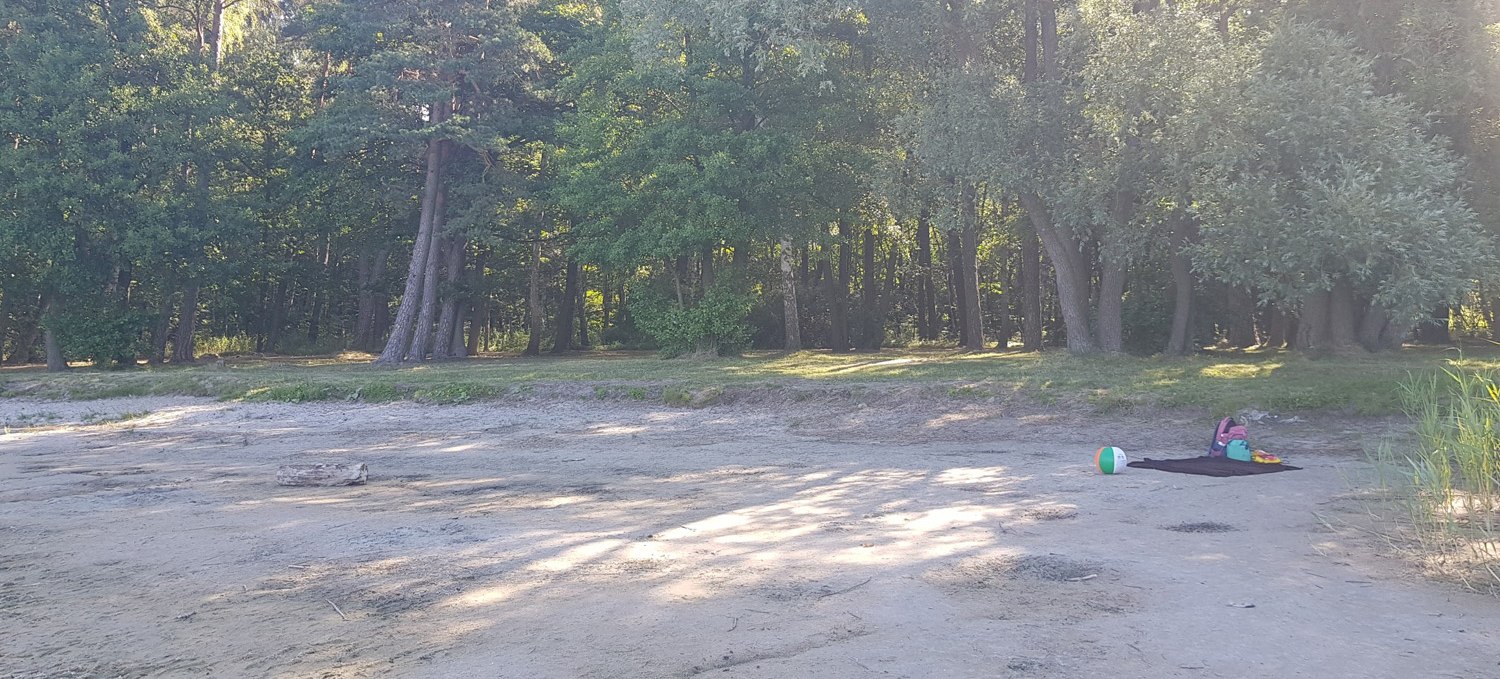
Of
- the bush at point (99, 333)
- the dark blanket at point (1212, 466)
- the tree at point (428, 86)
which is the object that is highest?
the tree at point (428, 86)

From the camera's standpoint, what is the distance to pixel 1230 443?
1156 centimetres

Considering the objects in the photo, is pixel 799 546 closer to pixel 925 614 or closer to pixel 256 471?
pixel 925 614

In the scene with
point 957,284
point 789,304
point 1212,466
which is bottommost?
point 1212,466

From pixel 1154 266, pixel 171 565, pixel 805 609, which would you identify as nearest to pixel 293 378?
pixel 171 565

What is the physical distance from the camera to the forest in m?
17.2

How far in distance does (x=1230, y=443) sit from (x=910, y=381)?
6.97m

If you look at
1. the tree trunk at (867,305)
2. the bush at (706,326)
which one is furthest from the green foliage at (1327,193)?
the tree trunk at (867,305)

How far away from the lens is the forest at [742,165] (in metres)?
17.2

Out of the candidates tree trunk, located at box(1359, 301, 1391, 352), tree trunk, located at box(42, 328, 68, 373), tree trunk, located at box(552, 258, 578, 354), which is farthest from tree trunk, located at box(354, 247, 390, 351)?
tree trunk, located at box(1359, 301, 1391, 352)

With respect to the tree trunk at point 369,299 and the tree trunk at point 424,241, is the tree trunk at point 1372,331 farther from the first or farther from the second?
the tree trunk at point 369,299

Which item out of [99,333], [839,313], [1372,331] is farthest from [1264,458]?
[99,333]

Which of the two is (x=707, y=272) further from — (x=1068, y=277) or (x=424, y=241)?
(x=1068, y=277)

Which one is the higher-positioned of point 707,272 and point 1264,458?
point 707,272

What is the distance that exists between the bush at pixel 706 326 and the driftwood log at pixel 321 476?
1746cm
